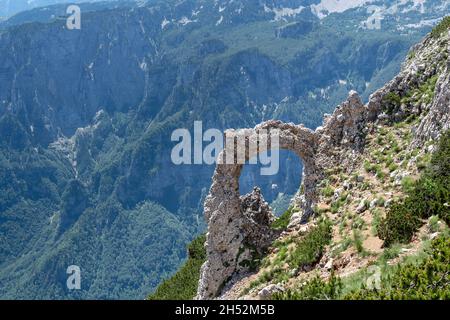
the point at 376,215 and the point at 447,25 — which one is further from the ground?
the point at 447,25

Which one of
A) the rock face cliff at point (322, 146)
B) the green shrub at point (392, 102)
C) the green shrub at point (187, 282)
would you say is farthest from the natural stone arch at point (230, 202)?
the green shrub at point (187, 282)

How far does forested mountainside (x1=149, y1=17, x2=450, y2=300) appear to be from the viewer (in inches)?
1024


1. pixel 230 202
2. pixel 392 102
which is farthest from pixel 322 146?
pixel 230 202

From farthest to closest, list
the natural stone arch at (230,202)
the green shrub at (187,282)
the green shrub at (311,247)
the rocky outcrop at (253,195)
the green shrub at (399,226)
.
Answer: the green shrub at (187,282) → the rocky outcrop at (253,195) → the natural stone arch at (230,202) → the green shrub at (311,247) → the green shrub at (399,226)

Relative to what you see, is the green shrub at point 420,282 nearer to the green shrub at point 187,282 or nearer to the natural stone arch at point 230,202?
the natural stone arch at point 230,202

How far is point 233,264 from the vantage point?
37.9 metres

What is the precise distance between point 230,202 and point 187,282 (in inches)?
728

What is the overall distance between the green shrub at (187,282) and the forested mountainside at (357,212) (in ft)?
8.02

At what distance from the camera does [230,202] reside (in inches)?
1560

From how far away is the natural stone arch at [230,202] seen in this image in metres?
38.2

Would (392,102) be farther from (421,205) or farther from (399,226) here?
(399,226)
